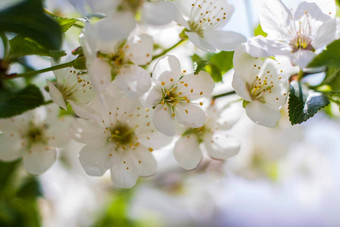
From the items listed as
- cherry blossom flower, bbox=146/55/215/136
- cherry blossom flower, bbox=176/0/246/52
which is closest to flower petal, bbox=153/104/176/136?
cherry blossom flower, bbox=146/55/215/136

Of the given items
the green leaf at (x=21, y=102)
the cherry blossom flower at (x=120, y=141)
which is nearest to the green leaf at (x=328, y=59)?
the cherry blossom flower at (x=120, y=141)

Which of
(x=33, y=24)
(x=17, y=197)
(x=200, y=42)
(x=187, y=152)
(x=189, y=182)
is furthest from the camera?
(x=189, y=182)

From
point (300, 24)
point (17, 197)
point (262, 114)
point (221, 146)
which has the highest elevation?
point (300, 24)

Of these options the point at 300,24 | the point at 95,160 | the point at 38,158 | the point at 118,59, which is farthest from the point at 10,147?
the point at 300,24

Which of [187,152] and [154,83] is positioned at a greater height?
[154,83]

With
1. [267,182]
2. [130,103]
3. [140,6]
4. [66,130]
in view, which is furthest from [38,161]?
[267,182]

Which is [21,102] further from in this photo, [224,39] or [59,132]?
[224,39]

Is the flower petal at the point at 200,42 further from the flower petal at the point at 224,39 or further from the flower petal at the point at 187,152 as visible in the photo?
the flower petal at the point at 187,152
